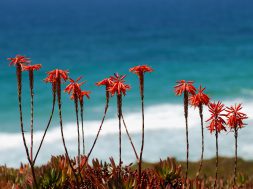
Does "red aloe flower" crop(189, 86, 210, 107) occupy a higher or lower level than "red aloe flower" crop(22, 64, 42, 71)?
lower

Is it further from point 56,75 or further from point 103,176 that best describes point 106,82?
point 103,176

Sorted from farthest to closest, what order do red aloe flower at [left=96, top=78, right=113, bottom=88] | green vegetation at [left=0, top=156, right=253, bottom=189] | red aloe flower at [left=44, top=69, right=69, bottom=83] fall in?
green vegetation at [left=0, top=156, right=253, bottom=189] → red aloe flower at [left=96, top=78, right=113, bottom=88] → red aloe flower at [left=44, top=69, right=69, bottom=83]

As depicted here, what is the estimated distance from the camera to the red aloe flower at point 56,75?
1056 centimetres

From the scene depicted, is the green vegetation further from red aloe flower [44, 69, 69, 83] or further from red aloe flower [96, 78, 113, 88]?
red aloe flower [44, 69, 69, 83]

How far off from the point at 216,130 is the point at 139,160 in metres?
1.64

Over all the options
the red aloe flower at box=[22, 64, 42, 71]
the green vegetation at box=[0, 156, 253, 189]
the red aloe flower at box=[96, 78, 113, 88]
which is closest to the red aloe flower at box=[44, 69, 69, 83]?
the red aloe flower at box=[22, 64, 42, 71]

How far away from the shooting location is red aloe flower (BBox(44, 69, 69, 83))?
34.6ft

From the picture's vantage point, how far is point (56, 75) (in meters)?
10.5

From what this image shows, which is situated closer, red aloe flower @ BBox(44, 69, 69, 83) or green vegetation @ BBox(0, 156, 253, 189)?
red aloe flower @ BBox(44, 69, 69, 83)

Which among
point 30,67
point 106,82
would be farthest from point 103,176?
point 30,67

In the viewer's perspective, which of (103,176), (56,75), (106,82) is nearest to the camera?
(56,75)

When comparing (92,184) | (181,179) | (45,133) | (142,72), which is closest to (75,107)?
(45,133)

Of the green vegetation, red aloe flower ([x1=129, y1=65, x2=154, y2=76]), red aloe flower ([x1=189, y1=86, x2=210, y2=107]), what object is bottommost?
the green vegetation

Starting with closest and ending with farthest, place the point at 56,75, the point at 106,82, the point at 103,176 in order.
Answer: the point at 56,75, the point at 106,82, the point at 103,176
